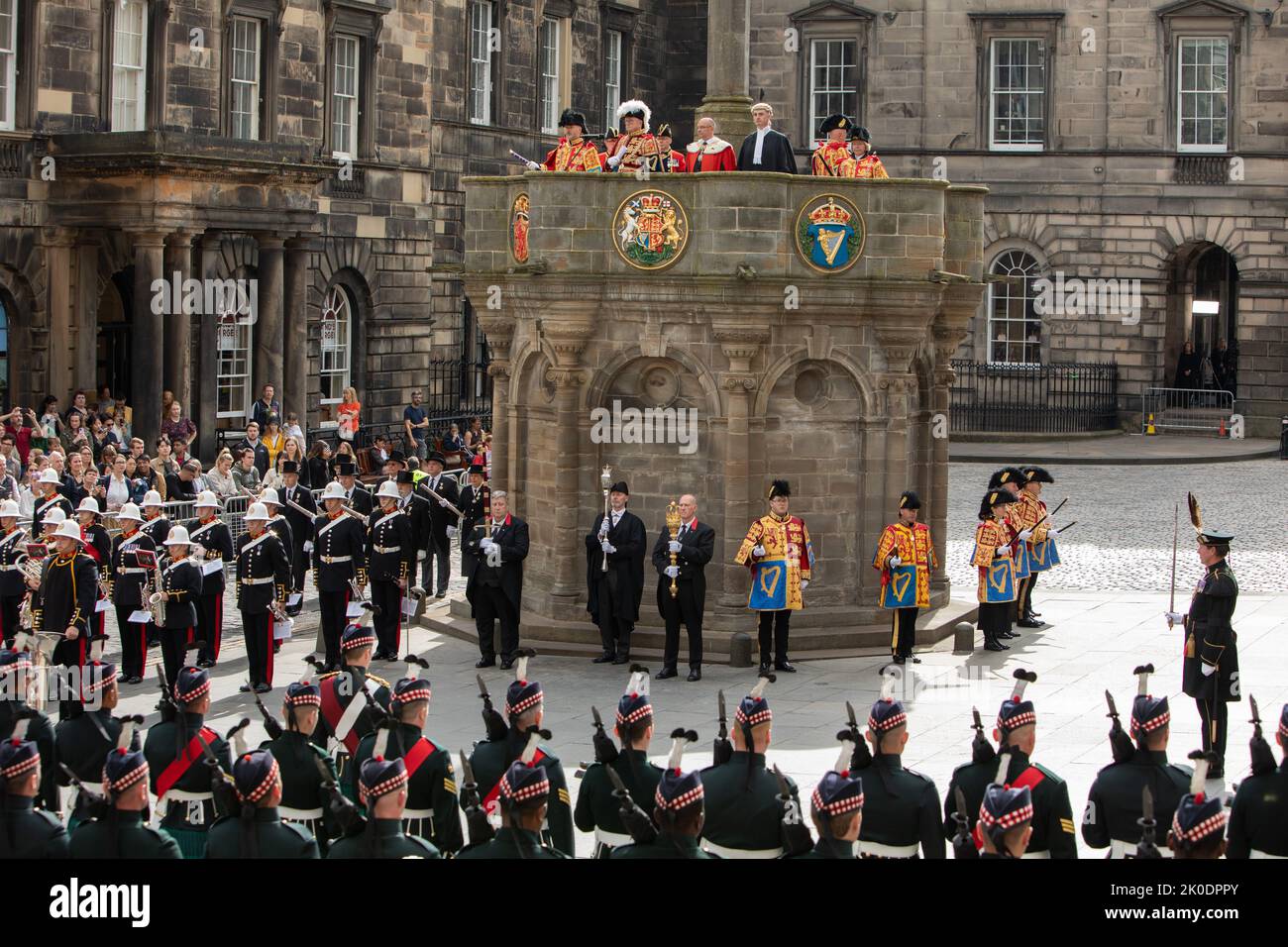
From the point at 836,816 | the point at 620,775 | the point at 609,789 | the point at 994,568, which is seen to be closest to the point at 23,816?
the point at 609,789

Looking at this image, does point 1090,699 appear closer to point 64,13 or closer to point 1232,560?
point 1232,560

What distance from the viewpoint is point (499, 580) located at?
1991cm

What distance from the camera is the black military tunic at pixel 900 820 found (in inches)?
409

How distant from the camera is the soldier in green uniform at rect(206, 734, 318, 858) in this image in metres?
9.58

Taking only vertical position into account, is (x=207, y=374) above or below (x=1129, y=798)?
above

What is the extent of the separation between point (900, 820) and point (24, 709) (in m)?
5.31

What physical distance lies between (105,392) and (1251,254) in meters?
24.3

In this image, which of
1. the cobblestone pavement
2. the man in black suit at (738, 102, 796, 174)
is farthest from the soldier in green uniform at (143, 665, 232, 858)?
the cobblestone pavement

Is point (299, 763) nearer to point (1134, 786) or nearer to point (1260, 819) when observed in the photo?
point (1134, 786)

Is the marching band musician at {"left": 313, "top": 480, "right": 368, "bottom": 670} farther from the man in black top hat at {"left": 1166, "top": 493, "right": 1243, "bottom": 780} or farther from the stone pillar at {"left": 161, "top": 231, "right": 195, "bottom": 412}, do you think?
the stone pillar at {"left": 161, "top": 231, "right": 195, "bottom": 412}

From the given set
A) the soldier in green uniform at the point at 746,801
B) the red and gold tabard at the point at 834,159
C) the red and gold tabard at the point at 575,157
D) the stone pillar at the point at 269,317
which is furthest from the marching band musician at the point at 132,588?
the stone pillar at the point at 269,317

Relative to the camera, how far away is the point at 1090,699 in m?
18.4

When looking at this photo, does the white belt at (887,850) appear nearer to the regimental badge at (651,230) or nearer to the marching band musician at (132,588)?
the marching band musician at (132,588)
